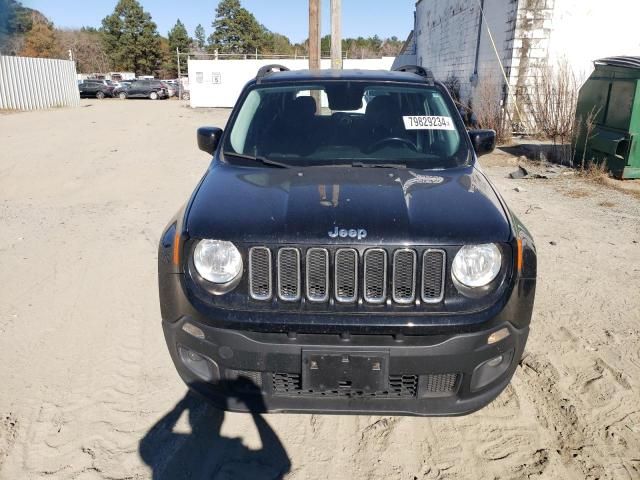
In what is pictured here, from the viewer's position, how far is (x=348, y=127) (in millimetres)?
3646

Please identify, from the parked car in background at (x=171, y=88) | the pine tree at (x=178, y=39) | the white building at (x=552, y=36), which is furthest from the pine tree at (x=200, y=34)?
the white building at (x=552, y=36)

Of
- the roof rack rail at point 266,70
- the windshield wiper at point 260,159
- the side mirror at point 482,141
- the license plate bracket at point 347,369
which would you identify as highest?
the roof rack rail at point 266,70

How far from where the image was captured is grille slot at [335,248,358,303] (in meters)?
2.33

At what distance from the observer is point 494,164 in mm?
11125

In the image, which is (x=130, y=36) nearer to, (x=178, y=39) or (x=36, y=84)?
(x=178, y=39)

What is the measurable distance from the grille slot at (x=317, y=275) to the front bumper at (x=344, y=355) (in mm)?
176

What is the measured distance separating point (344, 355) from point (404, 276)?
44 centimetres

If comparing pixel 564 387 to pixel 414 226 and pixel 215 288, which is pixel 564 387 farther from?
pixel 215 288

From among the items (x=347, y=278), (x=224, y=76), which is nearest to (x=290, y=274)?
(x=347, y=278)

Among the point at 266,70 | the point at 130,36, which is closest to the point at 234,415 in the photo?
the point at 266,70

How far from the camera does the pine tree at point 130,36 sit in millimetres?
74938

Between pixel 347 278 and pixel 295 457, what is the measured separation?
956mm

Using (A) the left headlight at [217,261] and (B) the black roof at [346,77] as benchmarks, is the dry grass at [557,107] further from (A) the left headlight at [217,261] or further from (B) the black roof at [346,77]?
(A) the left headlight at [217,261]

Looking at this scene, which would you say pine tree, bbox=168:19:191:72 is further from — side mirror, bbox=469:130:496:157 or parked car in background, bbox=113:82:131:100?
side mirror, bbox=469:130:496:157
